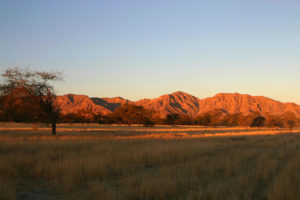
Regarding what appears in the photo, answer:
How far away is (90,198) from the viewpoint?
17.8 ft

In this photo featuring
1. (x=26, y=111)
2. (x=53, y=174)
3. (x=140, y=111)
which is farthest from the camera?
(x=140, y=111)

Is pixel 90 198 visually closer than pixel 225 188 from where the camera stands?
Yes

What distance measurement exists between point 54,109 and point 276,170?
20997 millimetres

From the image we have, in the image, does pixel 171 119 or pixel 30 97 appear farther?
pixel 171 119

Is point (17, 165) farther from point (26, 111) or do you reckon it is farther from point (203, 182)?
point (26, 111)

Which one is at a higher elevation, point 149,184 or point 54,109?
point 54,109

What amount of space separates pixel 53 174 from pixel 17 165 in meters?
2.29

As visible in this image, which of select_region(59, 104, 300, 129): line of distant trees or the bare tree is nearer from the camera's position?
the bare tree

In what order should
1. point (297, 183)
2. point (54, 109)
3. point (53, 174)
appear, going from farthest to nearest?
point (54, 109) → point (53, 174) → point (297, 183)

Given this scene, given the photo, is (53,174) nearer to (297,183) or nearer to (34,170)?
(34,170)

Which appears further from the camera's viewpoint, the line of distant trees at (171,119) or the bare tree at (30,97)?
the line of distant trees at (171,119)

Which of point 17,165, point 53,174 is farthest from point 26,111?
point 53,174

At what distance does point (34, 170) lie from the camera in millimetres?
8008

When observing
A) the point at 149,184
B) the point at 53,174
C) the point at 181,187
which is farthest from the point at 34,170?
the point at 181,187
